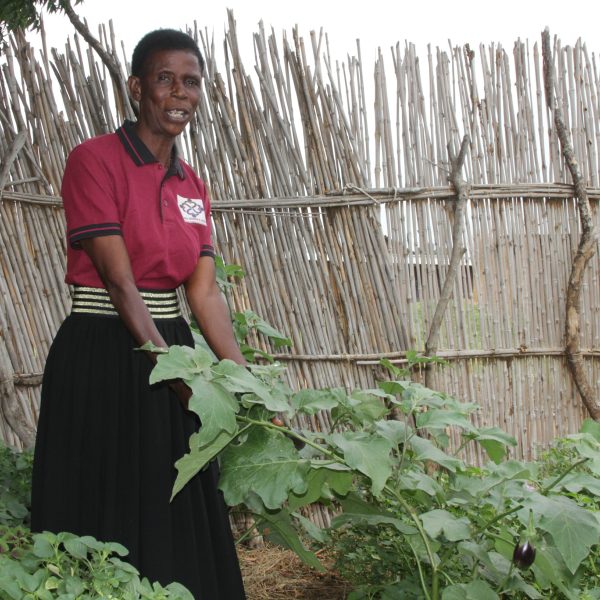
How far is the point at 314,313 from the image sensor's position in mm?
4059

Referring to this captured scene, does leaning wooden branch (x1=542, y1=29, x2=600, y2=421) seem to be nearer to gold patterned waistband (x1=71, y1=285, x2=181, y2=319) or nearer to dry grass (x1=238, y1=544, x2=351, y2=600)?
dry grass (x1=238, y1=544, x2=351, y2=600)

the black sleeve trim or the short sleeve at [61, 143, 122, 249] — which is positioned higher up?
the short sleeve at [61, 143, 122, 249]

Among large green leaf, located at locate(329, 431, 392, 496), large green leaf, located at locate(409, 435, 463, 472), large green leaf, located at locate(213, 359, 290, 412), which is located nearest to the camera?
large green leaf, located at locate(213, 359, 290, 412)

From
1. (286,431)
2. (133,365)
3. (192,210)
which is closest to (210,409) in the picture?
(286,431)

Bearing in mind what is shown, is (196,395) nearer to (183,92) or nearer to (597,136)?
(183,92)

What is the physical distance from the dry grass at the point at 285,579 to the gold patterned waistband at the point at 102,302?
4.73 feet

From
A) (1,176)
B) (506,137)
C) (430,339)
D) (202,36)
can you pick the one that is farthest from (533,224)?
(1,176)

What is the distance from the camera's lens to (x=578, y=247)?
446cm

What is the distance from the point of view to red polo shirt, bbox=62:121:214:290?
2066 mm

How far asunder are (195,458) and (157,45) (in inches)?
42.9

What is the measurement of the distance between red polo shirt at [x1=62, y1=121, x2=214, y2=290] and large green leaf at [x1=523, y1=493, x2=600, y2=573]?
1.06 metres

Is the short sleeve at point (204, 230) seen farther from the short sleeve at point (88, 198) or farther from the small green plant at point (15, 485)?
the small green plant at point (15, 485)

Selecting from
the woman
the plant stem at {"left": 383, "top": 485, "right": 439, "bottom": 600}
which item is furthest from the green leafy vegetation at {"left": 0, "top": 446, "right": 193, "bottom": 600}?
the plant stem at {"left": 383, "top": 485, "right": 439, "bottom": 600}

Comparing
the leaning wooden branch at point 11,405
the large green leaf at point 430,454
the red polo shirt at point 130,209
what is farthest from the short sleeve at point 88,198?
the leaning wooden branch at point 11,405
